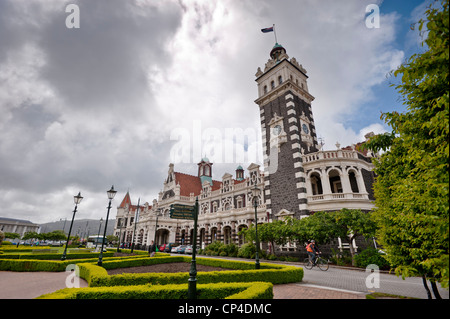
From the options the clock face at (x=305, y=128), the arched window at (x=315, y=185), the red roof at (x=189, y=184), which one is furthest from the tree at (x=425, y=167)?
the red roof at (x=189, y=184)

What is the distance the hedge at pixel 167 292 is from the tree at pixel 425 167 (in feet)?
12.6

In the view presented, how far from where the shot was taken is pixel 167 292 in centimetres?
679

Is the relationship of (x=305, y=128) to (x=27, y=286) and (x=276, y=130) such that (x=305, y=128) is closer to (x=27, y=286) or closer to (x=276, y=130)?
(x=276, y=130)

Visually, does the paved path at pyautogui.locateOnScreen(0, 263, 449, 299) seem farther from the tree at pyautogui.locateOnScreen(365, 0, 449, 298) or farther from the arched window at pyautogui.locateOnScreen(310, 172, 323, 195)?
the arched window at pyautogui.locateOnScreen(310, 172, 323, 195)

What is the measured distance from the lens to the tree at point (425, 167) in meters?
3.71

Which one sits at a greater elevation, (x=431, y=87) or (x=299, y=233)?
(x=431, y=87)

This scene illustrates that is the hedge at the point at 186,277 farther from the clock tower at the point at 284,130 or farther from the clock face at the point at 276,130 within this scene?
the clock face at the point at 276,130

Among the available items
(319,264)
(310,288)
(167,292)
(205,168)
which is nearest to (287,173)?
(319,264)

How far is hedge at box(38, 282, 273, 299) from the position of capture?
5.76 m

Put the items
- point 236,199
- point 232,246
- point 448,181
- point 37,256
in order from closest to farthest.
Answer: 1. point 448,181
2. point 37,256
3. point 232,246
4. point 236,199

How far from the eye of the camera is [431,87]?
476 cm
